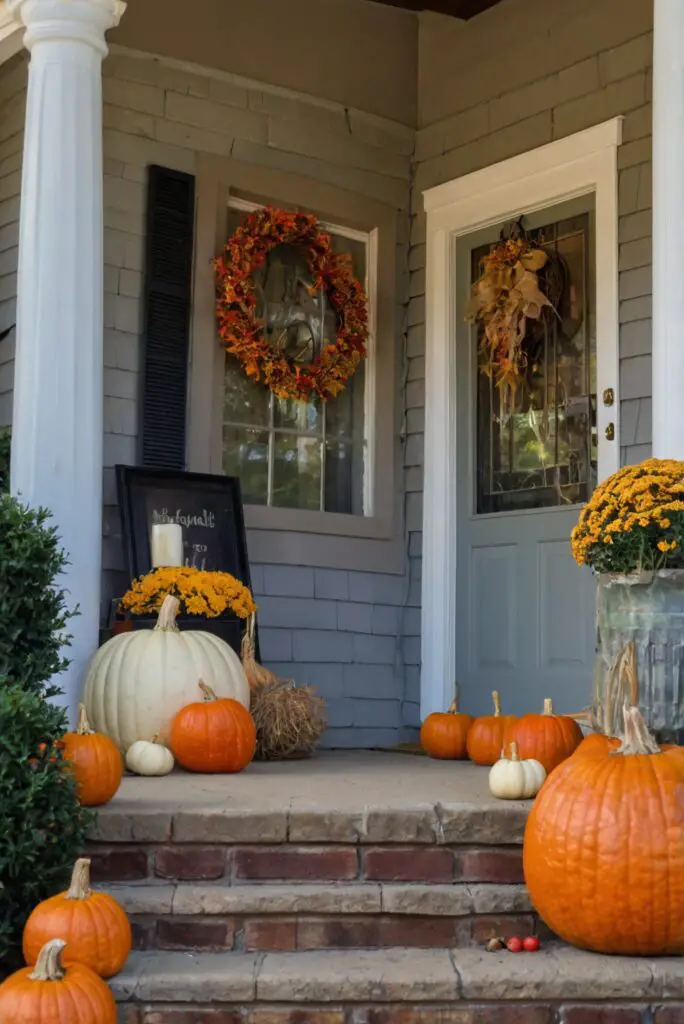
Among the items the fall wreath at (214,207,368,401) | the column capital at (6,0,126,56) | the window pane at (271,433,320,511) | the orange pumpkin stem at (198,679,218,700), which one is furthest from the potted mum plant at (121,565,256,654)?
the column capital at (6,0,126,56)

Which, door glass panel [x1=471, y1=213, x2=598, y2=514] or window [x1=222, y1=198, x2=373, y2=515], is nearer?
door glass panel [x1=471, y1=213, x2=598, y2=514]

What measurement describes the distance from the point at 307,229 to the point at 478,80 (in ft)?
3.59

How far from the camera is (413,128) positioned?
239 inches

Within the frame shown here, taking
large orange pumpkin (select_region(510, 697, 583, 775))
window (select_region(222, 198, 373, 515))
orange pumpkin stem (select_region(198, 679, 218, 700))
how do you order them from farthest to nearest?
window (select_region(222, 198, 373, 515))
orange pumpkin stem (select_region(198, 679, 218, 700))
large orange pumpkin (select_region(510, 697, 583, 775))

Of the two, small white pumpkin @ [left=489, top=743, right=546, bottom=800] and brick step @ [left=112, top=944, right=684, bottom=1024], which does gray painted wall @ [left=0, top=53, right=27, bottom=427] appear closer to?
small white pumpkin @ [left=489, top=743, right=546, bottom=800]

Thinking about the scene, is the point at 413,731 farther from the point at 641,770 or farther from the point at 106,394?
the point at 641,770

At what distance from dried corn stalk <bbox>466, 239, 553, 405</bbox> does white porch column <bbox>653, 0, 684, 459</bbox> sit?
149 cm

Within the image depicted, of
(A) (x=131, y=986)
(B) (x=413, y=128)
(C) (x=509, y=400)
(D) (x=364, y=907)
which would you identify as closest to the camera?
(A) (x=131, y=986)

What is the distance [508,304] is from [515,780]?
2.84 m

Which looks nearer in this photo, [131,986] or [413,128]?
[131,986]

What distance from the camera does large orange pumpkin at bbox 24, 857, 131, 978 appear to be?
253 cm

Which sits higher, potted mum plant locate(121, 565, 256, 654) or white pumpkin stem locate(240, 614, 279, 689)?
potted mum plant locate(121, 565, 256, 654)

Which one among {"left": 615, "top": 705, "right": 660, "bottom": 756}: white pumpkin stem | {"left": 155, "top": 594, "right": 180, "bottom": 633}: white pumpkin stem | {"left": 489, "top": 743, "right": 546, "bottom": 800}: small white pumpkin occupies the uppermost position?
{"left": 155, "top": 594, "right": 180, "bottom": 633}: white pumpkin stem

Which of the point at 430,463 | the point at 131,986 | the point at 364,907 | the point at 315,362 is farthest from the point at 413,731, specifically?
the point at 131,986
